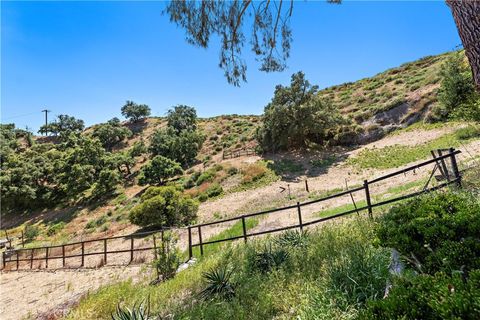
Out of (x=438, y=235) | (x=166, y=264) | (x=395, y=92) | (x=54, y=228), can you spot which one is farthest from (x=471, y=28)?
(x=54, y=228)

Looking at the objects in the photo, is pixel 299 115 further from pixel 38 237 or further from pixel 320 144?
pixel 38 237

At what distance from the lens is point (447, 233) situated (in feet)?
9.46

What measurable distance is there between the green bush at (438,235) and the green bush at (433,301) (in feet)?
1.12

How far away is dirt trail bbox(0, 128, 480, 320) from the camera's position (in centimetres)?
945

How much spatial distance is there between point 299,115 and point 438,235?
93.8ft

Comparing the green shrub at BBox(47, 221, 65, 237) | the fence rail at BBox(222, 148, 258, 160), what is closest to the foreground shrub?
the fence rail at BBox(222, 148, 258, 160)

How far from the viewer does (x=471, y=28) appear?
4.00 m

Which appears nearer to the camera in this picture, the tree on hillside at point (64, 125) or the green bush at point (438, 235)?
the green bush at point (438, 235)

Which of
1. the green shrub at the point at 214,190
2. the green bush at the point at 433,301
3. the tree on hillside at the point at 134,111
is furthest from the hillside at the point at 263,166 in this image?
the tree on hillside at the point at 134,111

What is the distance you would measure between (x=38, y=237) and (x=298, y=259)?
116 ft

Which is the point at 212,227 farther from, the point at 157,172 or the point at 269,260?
the point at 157,172

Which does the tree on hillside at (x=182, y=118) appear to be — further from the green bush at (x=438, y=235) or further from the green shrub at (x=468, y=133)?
the green bush at (x=438, y=235)

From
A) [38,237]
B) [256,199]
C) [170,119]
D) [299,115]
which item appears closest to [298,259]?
[256,199]

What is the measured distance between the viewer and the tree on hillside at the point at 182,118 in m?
54.3
